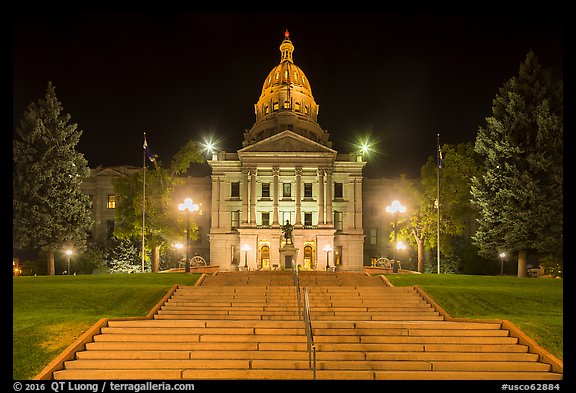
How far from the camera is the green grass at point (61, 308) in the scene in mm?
14891

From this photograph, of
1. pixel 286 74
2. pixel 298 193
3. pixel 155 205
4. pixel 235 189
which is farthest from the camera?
pixel 286 74

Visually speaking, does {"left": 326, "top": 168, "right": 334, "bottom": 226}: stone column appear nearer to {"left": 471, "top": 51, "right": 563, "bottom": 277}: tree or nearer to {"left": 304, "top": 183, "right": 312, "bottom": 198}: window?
{"left": 304, "top": 183, "right": 312, "bottom": 198}: window

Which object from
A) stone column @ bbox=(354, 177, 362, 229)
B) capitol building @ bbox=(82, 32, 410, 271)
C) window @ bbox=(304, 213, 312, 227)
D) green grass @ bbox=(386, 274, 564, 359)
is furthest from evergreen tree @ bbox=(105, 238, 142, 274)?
green grass @ bbox=(386, 274, 564, 359)

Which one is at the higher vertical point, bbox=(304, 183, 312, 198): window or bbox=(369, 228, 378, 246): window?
bbox=(304, 183, 312, 198): window

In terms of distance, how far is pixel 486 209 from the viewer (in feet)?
129

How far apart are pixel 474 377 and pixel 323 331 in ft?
14.9

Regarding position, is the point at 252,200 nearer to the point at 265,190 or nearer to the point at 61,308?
the point at 265,190

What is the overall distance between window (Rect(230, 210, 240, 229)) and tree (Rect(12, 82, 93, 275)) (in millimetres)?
19605

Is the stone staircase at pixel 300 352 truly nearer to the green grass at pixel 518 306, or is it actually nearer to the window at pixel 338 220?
the green grass at pixel 518 306

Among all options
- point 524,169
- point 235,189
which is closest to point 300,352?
point 524,169

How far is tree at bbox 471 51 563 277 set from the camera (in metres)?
36.4

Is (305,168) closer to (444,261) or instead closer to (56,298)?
(444,261)

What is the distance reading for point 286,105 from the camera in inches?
3029

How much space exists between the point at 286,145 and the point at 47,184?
2616 cm
